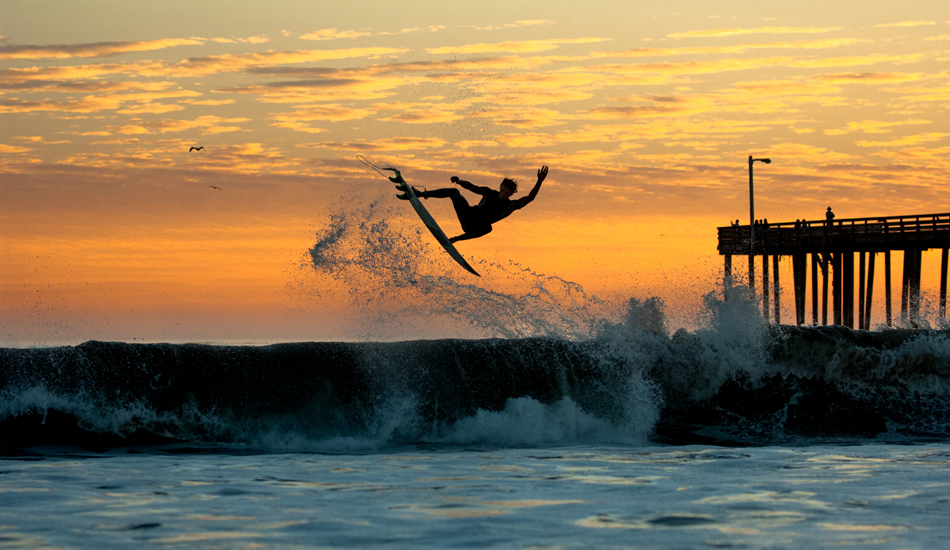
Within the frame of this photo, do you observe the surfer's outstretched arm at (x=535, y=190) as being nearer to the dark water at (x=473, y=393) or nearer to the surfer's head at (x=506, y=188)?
the surfer's head at (x=506, y=188)

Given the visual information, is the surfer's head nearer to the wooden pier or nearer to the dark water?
the dark water

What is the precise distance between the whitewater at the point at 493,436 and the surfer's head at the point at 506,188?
3.22m

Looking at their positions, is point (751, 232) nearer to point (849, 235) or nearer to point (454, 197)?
point (849, 235)

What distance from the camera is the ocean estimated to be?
21.8 ft

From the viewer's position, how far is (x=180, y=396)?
45.1 feet

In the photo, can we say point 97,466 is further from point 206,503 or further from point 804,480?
point 804,480

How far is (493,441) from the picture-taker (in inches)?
516

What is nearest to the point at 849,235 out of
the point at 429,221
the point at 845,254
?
the point at 845,254

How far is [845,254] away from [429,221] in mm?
22202

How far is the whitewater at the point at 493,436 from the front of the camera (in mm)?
6684

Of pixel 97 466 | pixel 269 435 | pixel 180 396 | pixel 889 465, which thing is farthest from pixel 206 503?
pixel 889 465

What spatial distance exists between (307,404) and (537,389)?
3.83 meters

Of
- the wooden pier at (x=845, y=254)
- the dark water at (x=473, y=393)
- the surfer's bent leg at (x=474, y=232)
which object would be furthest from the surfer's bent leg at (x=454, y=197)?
the wooden pier at (x=845, y=254)

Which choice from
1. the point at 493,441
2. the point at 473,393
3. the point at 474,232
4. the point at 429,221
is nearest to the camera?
the point at 493,441
